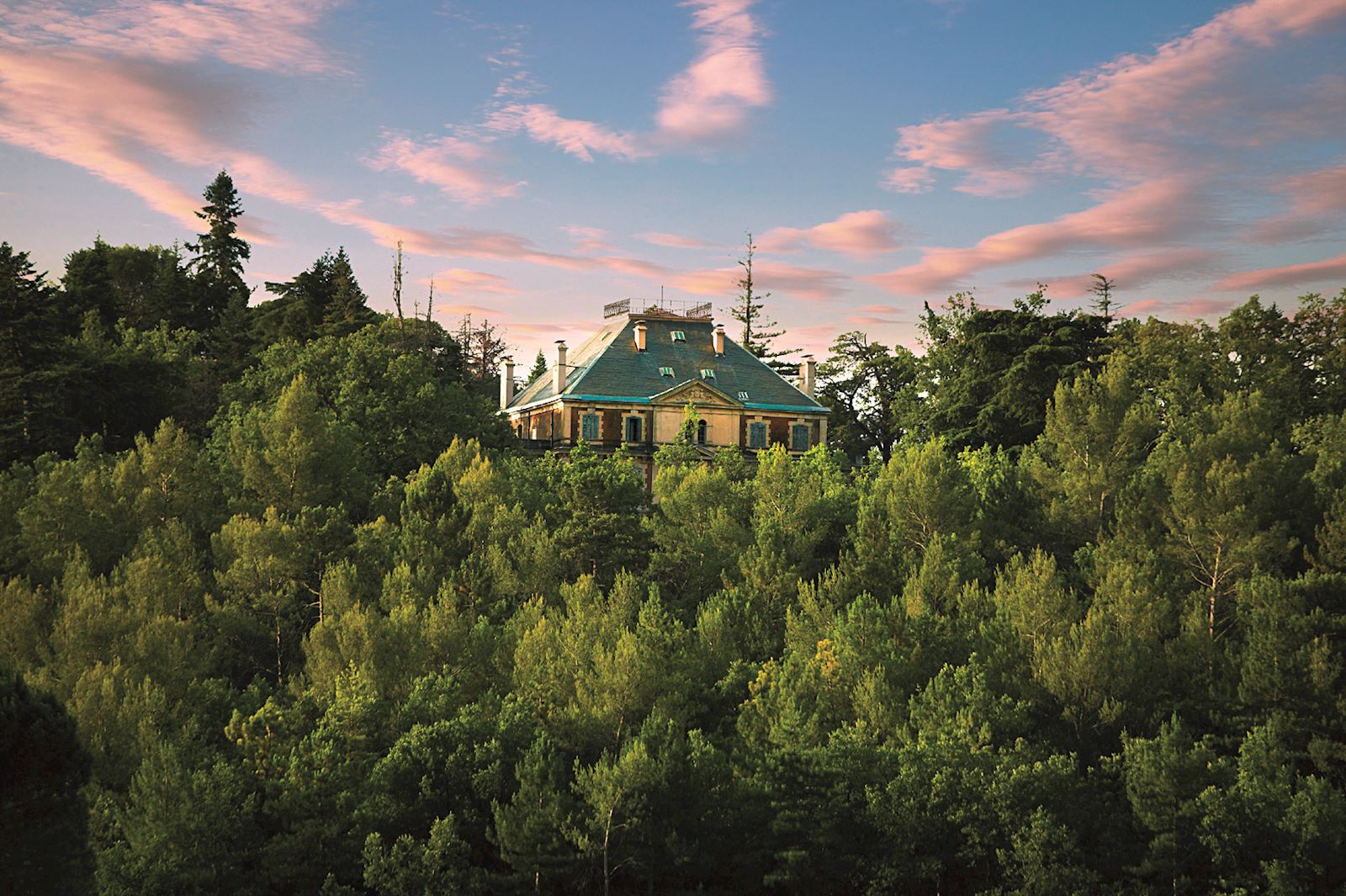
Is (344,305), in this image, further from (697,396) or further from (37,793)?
(37,793)

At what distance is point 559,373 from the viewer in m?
76.6

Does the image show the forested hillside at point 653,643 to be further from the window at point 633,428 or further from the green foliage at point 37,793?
the window at point 633,428

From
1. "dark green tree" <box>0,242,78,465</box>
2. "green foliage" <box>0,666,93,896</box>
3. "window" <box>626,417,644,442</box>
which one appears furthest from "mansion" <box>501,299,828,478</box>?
"green foliage" <box>0,666,93,896</box>

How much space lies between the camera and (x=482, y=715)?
138 ft

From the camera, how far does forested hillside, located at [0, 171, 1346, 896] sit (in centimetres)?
3969

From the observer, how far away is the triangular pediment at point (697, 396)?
7462 cm

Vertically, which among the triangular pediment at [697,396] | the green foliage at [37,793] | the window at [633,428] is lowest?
the green foliage at [37,793]

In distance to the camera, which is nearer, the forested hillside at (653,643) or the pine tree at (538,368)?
the forested hillside at (653,643)

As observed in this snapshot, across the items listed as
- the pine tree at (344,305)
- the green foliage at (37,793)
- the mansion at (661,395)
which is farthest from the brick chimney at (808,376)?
the green foliage at (37,793)

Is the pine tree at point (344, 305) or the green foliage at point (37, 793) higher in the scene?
the pine tree at point (344, 305)

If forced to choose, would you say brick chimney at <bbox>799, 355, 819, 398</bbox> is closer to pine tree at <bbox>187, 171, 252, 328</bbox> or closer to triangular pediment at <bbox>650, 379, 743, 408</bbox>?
triangular pediment at <bbox>650, 379, 743, 408</bbox>

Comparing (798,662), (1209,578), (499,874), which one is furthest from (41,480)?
(1209,578)

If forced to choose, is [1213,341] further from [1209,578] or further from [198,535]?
[198,535]

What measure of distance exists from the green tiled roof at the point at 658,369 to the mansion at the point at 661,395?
0.07m
